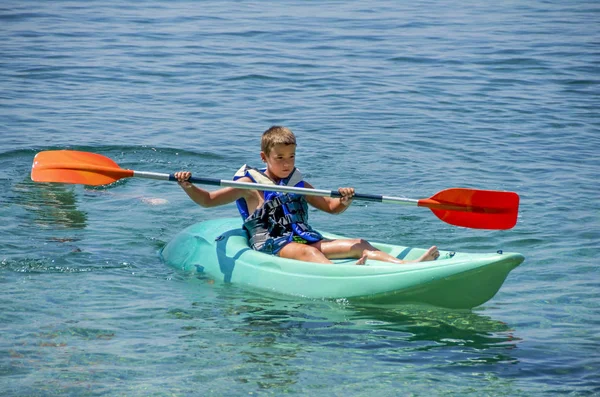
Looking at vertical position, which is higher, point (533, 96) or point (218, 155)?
point (533, 96)

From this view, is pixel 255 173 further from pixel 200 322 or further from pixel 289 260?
pixel 200 322

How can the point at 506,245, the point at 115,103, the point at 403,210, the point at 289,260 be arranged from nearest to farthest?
1. the point at 289,260
2. the point at 506,245
3. the point at 403,210
4. the point at 115,103

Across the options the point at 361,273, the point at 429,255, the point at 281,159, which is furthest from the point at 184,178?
the point at 429,255

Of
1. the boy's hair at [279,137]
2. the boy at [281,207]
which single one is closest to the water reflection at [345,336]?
the boy at [281,207]

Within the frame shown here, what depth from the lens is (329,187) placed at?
332 inches

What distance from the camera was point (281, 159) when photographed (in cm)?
593

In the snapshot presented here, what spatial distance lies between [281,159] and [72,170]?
149 cm

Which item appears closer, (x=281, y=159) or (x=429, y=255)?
(x=429, y=255)

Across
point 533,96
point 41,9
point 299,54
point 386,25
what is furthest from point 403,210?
point 41,9

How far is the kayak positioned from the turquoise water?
0.10m

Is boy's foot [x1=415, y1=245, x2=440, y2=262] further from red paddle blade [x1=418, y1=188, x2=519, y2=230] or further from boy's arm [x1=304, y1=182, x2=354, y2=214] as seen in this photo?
boy's arm [x1=304, y1=182, x2=354, y2=214]

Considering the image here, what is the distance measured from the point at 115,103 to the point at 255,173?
6099 millimetres

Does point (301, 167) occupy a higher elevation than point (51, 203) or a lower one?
higher

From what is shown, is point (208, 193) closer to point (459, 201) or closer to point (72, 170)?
point (72, 170)
